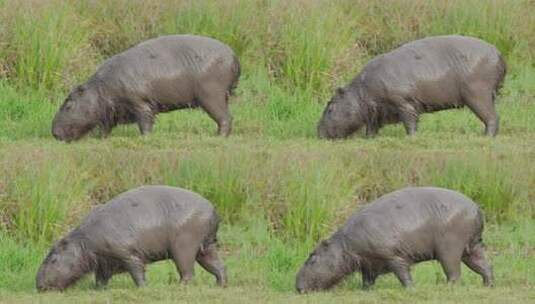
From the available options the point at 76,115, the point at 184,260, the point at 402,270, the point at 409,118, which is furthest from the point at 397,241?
the point at 76,115

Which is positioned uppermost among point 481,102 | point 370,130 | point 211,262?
point 211,262

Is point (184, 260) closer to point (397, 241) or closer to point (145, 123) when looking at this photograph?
point (397, 241)

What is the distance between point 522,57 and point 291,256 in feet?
19.3

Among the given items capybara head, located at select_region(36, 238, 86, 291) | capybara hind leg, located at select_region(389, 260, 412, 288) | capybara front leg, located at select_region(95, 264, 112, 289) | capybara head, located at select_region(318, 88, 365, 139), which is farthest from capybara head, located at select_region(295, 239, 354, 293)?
capybara head, located at select_region(318, 88, 365, 139)

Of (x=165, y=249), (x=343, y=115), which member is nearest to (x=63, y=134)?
(x=343, y=115)

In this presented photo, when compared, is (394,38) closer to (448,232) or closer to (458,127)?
(458,127)

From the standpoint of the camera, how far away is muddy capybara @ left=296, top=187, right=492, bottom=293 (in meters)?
14.7

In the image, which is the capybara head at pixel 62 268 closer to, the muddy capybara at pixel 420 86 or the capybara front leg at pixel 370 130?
the muddy capybara at pixel 420 86

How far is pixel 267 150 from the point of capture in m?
17.6

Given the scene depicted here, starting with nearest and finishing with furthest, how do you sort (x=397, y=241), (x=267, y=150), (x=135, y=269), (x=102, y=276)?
(x=397, y=241)
(x=135, y=269)
(x=102, y=276)
(x=267, y=150)

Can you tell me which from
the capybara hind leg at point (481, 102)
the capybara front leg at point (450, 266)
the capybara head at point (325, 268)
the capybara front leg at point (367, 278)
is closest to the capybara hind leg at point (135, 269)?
the capybara head at point (325, 268)

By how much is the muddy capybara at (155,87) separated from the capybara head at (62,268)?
3762 mm

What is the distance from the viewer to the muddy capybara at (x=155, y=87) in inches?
723

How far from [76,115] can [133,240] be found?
3.87 m
